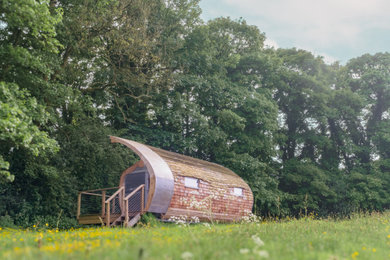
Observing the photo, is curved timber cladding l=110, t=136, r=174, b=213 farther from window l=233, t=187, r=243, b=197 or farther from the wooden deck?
window l=233, t=187, r=243, b=197

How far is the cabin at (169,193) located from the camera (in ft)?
44.4

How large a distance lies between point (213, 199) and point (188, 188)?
6.29ft

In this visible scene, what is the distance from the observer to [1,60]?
1302 centimetres

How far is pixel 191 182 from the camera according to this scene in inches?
595

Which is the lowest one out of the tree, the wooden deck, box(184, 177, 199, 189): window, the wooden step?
the wooden deck

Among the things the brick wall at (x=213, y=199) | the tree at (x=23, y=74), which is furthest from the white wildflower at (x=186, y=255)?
the brick wall at (x=213, y=199)

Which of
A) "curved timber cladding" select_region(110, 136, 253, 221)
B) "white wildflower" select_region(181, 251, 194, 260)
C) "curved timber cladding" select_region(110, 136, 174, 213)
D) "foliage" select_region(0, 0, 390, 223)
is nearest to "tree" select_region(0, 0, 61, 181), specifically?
"foliage" select_region(0, 0, 390, 223)

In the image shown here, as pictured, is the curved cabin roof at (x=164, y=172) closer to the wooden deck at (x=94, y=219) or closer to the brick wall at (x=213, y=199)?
the brick wall at (x=213, y=199)

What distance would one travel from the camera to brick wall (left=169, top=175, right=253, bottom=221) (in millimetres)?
14289

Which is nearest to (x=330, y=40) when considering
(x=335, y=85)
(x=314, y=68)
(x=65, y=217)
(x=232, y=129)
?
(x=232, y=129)

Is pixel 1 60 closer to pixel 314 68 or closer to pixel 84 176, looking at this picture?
pixel 84 176

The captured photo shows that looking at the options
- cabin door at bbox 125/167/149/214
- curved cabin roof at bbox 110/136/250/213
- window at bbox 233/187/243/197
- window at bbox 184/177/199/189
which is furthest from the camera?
window at bbox 233/187/243/197

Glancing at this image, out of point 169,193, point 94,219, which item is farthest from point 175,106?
point 94,219

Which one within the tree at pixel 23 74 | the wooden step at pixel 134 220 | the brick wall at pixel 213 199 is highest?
the tree at pixel 23 74
